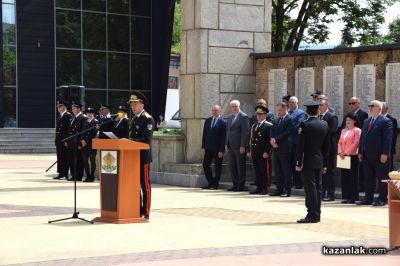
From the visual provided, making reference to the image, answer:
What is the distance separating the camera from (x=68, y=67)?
43.2m

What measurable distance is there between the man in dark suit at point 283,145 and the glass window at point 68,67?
27.0 metres

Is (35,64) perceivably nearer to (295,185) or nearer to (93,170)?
(93,170)

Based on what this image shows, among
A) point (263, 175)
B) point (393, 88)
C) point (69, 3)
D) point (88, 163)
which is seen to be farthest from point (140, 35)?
point (393, 88)

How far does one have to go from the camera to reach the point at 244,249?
9.70m

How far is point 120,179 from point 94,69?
105 ft

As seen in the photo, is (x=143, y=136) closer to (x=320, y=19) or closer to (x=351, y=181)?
(x=351, y=181)

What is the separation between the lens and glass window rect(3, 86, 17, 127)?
4116 centimetres

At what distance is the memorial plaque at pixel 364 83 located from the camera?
17.4 metres

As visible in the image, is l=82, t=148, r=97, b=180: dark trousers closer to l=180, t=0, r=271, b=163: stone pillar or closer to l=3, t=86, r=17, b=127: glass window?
l=180, t=0, r=271, b=163: stone pillar

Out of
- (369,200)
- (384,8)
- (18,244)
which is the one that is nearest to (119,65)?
(384,8)

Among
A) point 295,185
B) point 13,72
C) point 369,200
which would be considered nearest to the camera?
point 369,200

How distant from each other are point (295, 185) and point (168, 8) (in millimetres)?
→ 29506

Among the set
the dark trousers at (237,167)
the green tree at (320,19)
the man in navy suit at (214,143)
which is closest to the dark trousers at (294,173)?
the dark trousers at (237,167)

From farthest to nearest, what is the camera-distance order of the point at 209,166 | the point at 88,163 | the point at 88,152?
the point at 88,152 < the point at 88,163 < the point at 209,166
